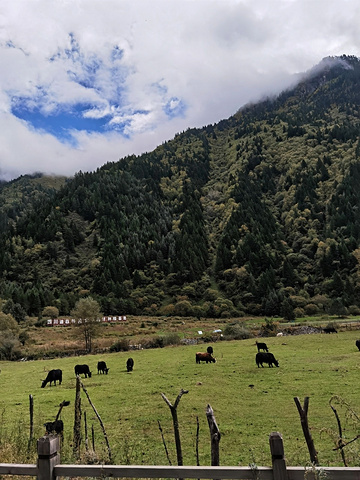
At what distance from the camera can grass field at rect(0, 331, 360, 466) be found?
40.2 ft

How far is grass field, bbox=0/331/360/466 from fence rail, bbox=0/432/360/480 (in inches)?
104

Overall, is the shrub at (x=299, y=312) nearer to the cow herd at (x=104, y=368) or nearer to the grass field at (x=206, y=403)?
the grass field at (x=206, y=403)

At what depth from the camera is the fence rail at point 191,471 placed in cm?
447

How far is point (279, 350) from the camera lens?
38.1 meters

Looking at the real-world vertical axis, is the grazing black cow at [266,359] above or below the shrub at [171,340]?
above

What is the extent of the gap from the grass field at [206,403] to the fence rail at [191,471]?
8.67 feet

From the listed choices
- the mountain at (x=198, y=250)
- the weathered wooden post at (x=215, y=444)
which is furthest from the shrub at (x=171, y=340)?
the weathered wooden post at (x=215, y=444)

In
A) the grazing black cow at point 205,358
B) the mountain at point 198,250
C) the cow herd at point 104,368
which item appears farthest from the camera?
the mountain at point 198,250

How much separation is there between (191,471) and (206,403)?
16028 millimetres

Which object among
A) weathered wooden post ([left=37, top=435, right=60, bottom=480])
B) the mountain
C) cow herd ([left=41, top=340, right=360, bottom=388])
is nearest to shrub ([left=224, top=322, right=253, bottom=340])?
cow herd ([left=41, top=340, right=360, bottom=388])

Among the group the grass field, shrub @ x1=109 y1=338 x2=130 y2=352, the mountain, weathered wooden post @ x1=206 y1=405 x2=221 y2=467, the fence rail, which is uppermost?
the mountain

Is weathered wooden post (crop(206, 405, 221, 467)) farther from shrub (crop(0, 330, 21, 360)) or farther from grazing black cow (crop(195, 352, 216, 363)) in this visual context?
shrub (crop(0, 330, 21, 360))

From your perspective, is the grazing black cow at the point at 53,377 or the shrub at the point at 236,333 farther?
the shrub at the point at 236,333

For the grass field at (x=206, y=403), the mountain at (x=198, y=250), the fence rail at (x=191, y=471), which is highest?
the mountain at (x=198, y=250)
